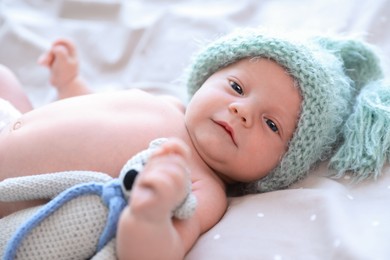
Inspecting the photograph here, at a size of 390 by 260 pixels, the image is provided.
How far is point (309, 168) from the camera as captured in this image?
1104 mm

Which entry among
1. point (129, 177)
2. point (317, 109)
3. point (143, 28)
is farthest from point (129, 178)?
point (143, 28)

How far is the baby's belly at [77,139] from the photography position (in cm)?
98

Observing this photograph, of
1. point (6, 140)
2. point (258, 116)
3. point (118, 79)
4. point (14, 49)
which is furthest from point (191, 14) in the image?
point (6, 140)

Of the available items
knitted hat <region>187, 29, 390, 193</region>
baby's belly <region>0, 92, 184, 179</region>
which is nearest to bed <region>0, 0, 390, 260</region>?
knitted hat <region>187, 29, 390, 193</region>

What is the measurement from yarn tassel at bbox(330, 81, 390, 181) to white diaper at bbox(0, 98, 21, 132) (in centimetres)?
64

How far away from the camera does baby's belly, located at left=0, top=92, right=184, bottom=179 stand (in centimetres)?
98

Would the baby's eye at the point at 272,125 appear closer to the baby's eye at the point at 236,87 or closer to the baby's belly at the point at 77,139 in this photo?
the baby's eye at the point at 236,87

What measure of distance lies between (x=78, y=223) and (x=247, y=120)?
1.17 feet

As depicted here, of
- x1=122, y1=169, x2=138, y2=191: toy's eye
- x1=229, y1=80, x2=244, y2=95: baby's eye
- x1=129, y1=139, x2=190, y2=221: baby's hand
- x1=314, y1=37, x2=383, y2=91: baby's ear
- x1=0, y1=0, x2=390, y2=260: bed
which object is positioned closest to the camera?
x1=129, y1=139, x2=190, y2=221: baby's hand

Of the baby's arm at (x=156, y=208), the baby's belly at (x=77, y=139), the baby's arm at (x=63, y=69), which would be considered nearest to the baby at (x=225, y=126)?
the baby's belly at (x=77, y=139)

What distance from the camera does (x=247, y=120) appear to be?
104cm

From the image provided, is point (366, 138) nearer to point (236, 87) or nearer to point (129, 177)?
point (236, 87)

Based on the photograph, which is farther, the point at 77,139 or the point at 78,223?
the point at 77,139

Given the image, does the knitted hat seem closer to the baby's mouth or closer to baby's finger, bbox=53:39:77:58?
the baby's mouth
